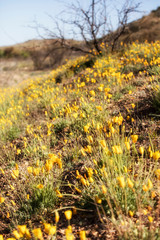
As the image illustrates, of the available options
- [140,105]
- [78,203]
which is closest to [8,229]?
[78,203]

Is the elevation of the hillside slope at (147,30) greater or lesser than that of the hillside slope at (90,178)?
greater

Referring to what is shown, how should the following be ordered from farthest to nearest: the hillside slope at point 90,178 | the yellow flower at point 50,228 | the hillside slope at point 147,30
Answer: the hillside slope at point 147,30
the hillside slope at point 90,178
the yellow flower at point 50,228

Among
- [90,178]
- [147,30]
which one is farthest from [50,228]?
[147,30]

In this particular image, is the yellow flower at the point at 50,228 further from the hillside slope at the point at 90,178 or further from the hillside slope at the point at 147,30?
the hillside slope at the point at 147,30

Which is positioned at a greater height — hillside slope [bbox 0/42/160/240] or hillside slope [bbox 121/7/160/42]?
hillside slope [bbox 121/7/160/42]

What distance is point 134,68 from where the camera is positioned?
4879 mm

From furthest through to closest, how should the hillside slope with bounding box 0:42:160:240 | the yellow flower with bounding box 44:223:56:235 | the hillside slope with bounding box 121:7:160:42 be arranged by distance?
the hillside slope with bounding box 121:7:160:42 → the hillside slope with bounding box 0:42:160:240 → the yellow flower with bounding box 44:223:56:235

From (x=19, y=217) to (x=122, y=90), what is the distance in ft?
10.3

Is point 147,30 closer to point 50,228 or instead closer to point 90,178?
point 90,178

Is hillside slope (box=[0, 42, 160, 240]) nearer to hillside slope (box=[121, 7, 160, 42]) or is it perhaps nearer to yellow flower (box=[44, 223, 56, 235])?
yellow flower (box=[44, 223, 56, 235])

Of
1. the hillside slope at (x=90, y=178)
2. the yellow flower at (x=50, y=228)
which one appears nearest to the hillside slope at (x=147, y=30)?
the hillside slope at (x=90, y=178)

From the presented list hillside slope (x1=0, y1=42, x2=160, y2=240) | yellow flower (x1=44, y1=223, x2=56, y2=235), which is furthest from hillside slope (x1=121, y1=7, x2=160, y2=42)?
yellow flower (x1=44, y1=223, x2=56, y2=235)

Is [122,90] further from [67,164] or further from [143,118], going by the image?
[67,164]

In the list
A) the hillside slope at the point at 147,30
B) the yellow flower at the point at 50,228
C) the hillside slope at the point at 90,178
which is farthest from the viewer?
the hillside slope at the point at 147,30
